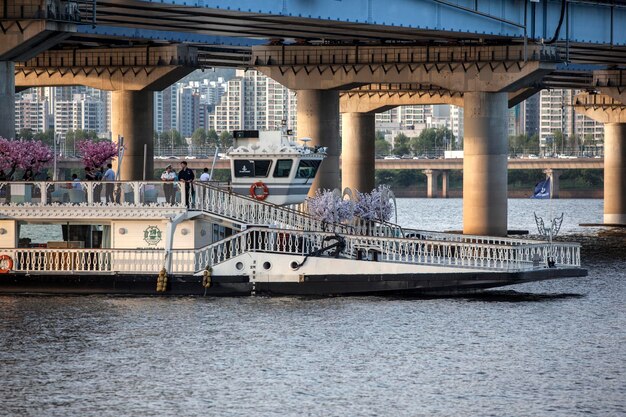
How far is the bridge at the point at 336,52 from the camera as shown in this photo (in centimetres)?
7606

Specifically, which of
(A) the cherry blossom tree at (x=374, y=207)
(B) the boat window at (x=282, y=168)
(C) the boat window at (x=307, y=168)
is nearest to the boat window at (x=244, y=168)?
(B) the boat window at (x=282, y=168)

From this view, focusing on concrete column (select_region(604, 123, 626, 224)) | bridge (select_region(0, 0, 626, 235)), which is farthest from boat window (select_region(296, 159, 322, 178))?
concrete column (select_region(604, 123, 626, 224))

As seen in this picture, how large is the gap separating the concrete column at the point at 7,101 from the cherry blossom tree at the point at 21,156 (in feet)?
14.7

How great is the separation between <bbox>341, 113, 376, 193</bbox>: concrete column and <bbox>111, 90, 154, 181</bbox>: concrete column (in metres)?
20.9

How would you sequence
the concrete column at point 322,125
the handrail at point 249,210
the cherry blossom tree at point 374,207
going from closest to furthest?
the handrail at point 249,210
the cherry blossom tree at point 374,207
the concrete column at point 322,125

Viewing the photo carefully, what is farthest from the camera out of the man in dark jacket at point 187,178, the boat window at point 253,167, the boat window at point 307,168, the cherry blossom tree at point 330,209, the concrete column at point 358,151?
the concrete column at point 358,151

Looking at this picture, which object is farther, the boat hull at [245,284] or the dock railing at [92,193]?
the dock railing at [92,193]

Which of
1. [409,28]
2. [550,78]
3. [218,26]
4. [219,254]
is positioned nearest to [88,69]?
[218,26]

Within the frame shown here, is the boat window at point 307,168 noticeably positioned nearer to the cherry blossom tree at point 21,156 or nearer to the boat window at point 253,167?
the boat window at point 253,167

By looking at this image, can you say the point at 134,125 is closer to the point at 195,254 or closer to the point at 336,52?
the point at 336,52

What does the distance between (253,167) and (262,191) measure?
1115mm

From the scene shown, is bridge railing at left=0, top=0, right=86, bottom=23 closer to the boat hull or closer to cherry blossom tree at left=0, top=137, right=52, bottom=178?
cherry blossom tree at left=0, top=137, right=52, bottom=178

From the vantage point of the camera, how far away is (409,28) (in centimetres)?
7994

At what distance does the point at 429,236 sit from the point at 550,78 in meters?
59.5
